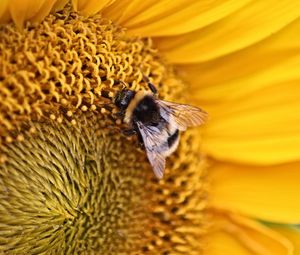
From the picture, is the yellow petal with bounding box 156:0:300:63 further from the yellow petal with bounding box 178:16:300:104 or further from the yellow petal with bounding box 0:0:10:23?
the yellow petal with bounding box 0:0:10:23

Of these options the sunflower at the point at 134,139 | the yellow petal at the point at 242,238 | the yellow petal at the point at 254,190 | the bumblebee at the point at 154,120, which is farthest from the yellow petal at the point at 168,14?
the yellow petal at the point at 242,238

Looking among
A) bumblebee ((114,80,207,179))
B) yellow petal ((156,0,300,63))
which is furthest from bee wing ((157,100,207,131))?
yellow petal ((156,0,300,63))

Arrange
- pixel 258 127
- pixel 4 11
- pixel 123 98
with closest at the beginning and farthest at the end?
pixel 4 11 < pixel 123 98 < pixel 258 127

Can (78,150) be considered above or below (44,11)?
below

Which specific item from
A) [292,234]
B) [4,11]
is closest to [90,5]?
[4,11]

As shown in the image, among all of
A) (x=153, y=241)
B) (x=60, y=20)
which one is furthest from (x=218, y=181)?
(x=60, y=20)

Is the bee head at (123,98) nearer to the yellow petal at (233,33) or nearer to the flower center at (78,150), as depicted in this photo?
the flower center at (78,150)

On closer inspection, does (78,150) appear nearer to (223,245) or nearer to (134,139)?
(134,139)
